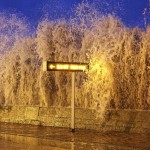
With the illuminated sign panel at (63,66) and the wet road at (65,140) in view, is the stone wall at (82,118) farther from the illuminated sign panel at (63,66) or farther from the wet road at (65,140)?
the illuminated sign panel at (63,66)

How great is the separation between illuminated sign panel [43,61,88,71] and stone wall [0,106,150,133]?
168 cm

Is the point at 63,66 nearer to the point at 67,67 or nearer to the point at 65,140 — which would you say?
the point at 67,67

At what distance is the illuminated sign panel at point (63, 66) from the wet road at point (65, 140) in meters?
2.29

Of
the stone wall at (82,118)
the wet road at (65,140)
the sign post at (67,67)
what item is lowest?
the wet road at (65,140)

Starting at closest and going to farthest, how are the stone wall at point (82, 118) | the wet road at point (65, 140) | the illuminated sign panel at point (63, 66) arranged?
the wet road at point (65, 140), the stone wall at point (82, 118), the illuminated sign panel at point (63, 66)

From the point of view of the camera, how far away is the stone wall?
1995 centimetres

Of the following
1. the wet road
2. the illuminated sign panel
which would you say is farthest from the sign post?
the wet road

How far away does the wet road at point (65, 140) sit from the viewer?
54.9ft

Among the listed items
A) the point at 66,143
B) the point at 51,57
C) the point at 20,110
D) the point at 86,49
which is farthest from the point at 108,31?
the point at 66,143

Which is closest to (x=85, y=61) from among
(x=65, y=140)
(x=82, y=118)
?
(x=82, y=118)

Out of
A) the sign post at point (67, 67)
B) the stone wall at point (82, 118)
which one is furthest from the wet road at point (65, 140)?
the sign post at point (67, 67)

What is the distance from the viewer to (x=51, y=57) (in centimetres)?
2623

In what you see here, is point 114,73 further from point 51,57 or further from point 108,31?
point 51,57

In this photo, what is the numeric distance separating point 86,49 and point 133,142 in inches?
332
